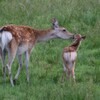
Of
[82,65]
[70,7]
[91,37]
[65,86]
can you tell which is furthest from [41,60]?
[70,7]

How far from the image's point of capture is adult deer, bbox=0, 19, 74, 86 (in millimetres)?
9047

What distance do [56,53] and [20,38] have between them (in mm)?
1671

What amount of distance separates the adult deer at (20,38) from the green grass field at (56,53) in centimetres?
45

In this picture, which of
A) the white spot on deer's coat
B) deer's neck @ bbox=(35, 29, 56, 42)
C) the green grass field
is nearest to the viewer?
the green grass field

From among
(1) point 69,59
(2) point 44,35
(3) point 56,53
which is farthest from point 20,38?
(3) point 56,53

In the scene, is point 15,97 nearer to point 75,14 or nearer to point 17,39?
point 17,39

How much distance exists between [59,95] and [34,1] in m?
7.04

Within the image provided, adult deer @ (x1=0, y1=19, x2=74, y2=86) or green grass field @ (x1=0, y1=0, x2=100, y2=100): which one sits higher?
adult deer @ (x1=0, y1=19, x2=74, y2=86)

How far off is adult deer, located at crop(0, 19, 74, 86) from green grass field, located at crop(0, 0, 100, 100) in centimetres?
45

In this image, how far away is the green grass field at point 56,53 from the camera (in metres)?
8.12

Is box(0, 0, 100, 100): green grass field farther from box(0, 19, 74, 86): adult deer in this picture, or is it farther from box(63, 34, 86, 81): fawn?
box(0, 19, 74, 86): adult deer

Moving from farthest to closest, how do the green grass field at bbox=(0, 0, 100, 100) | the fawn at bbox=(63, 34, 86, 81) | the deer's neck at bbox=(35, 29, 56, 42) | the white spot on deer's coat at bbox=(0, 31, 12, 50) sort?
the deer's neck at bbox=(35, 29, 56, 42), the white spot on deer's coat at bbox=(0, 31, 12, 50), the fawn at bbox=(63, 34, 86, 81), the green grass field at bbox=(0, 0, 100, 100)

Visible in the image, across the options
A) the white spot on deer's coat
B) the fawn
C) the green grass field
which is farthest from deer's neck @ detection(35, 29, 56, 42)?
the fawn

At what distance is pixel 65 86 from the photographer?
8258mm
